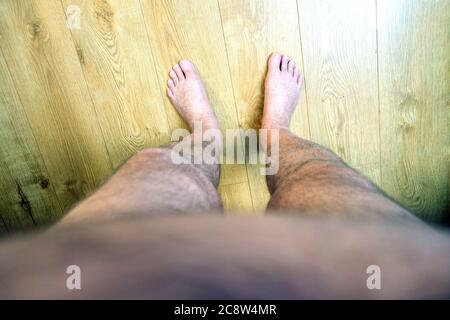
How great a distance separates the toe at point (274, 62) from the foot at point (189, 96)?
0.20 m

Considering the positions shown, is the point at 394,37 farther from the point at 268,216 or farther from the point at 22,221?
the point at 22,221

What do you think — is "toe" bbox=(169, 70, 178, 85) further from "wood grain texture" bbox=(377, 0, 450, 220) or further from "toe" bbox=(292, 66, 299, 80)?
"wood grain texture" bbox=(377, 0, 450, 220)

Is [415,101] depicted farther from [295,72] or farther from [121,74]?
[121,74]

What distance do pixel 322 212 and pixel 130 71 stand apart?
705 mm

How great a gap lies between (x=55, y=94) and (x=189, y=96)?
38cm

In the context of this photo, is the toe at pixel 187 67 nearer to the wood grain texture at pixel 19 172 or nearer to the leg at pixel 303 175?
the leg at pixel 303 175

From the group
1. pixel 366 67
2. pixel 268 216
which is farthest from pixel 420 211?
pixel 268 216

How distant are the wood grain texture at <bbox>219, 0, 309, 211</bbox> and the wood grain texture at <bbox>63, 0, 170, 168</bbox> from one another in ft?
0.75

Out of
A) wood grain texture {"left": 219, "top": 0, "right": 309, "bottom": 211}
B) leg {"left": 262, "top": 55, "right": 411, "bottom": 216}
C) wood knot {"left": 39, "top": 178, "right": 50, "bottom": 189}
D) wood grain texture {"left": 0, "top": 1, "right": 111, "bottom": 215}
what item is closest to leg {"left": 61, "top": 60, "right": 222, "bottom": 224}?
leg {"left": 262, "top": 55, "right": 411, "bottom": 216}

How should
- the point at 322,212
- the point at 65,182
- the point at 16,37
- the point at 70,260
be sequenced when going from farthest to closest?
1. the point at 65,182
2. the point at 16,37
3. the point at 322,212
4. the point at 70,260

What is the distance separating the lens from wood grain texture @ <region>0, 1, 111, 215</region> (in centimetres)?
94

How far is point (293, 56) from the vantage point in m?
0.99

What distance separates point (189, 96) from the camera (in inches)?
38.1

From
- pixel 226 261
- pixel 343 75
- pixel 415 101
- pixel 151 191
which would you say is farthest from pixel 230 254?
pixel 415 101
